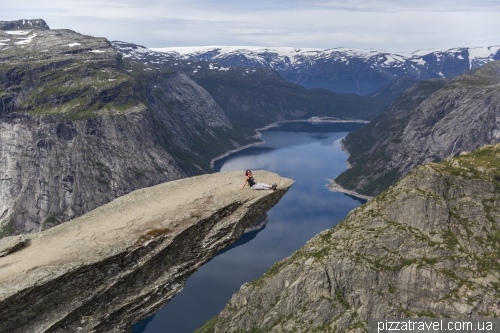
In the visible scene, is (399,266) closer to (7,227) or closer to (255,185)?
(255,185)

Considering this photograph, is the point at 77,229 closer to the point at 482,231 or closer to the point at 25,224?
the point at 482,231

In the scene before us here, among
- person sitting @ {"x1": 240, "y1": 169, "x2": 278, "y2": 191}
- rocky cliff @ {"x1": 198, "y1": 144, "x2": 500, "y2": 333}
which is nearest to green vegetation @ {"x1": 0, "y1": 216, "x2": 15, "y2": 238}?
rocky cliff @ {"x1": 198, "y1": 144, "x2": 500, "y2": 333}

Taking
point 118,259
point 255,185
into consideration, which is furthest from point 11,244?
point 255,185

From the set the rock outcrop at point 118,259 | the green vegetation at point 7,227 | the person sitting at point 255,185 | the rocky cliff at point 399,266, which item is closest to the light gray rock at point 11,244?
the rock outcrop at point 118,259

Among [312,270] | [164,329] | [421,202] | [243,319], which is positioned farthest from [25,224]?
[421,202]

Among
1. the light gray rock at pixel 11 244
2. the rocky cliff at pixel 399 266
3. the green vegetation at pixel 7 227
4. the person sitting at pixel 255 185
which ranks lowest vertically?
the green vegetation at pixel 7 227

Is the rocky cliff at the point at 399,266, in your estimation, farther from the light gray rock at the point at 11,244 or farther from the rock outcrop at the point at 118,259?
the light gray rock at the point at 11,244

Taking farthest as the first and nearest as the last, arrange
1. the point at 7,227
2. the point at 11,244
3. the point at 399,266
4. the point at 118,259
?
1. the point at 7,227
2. the point at 399,266
3. the point at 11,244
4. the point at 118,259
